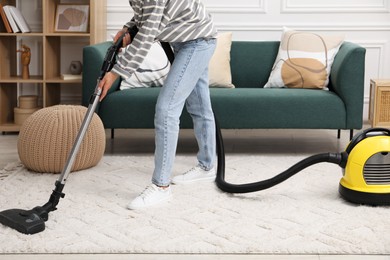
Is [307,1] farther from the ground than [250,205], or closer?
farther from the ground

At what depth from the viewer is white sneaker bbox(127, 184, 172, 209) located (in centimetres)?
294

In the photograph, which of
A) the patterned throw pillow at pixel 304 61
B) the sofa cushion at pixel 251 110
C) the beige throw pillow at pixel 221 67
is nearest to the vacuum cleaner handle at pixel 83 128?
the sofa cushion at pixel 251 110

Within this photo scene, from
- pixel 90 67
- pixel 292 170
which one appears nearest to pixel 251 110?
pixel 90 67

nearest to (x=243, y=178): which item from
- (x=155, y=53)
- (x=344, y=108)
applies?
(x=344, y=108)

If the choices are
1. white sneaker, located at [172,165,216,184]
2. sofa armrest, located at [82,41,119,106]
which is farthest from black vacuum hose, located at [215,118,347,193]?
sofa armrest, located at [82,41,119,106]

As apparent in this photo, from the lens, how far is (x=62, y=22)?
4.85 metres

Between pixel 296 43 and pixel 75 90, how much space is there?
1717 millimetres

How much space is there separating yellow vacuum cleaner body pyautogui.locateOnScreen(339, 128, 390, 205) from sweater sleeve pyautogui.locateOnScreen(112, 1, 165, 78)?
0.99m

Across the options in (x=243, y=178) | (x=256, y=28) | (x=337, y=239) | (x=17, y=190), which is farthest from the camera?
(x=256, y=28)

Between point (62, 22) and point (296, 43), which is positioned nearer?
point (296, 43)

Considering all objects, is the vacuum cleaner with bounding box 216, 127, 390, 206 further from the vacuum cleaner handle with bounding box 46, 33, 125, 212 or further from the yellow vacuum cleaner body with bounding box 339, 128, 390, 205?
the vacuum cleaner handle with bounding box 46, 33, 125, 212

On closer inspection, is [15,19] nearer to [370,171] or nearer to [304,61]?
[304,61]

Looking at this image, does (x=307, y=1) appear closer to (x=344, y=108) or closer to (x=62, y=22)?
(x=344, y=108)

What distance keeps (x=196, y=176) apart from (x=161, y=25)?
0.89 meters
